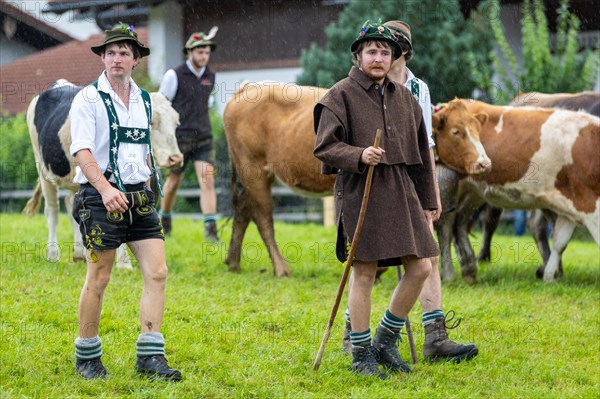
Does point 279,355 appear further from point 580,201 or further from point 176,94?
point 176,94

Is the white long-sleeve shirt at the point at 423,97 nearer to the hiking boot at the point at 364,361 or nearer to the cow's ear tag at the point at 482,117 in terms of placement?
the hiking boot at the point at 364,361

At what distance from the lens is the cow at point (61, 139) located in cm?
822

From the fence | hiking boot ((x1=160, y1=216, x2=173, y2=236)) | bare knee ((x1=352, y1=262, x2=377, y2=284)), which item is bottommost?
the fence

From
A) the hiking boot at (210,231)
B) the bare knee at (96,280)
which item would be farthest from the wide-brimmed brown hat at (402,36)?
the hiking boot at (210,231)

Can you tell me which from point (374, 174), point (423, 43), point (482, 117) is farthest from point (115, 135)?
point (423, 43)

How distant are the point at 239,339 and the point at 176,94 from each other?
481cm

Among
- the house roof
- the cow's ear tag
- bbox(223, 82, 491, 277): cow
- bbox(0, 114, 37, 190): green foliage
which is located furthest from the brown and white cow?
the house roof

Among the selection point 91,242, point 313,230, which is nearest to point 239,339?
point 91,242

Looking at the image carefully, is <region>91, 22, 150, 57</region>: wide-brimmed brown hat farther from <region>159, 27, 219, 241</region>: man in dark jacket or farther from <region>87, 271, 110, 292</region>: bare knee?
<region>159, 27, 219, 241</region>: man in dark jacket

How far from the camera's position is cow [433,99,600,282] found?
8469mm

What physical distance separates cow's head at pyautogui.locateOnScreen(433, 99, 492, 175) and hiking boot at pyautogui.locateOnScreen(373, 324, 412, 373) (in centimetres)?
337

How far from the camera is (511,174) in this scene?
874 centimetres

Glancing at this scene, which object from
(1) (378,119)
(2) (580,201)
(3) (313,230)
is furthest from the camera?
(3) (313,230)

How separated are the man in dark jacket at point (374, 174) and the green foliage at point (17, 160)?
49.5ft
